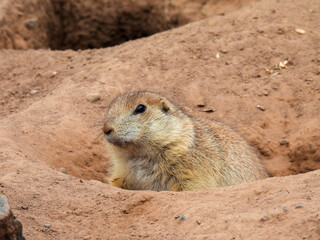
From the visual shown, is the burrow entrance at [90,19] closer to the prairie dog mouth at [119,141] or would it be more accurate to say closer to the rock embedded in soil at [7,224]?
the prairie dog mouth at [119,141]

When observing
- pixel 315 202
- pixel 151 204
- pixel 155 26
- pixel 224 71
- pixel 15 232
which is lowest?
pixel 155 26

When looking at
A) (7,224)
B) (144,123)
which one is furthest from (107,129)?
(7,224)

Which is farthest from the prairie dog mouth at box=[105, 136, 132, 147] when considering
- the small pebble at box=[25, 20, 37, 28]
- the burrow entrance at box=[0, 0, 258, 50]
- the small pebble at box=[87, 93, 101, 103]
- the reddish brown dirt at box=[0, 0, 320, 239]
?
the small pebble at box=[25, 20, 37, 28]

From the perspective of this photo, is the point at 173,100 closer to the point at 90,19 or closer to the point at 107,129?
the point at 107,129

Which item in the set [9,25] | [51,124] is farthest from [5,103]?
[9,25]

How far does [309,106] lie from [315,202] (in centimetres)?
400

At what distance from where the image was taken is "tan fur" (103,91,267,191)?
6.27 meters

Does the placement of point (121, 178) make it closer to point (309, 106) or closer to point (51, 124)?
point (51, 124)

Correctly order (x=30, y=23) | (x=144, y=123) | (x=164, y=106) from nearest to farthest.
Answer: (x=144, y=123) < (x=164, y=106) < (x=30, y=23)

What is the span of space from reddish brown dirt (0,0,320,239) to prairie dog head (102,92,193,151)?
653 millimetres

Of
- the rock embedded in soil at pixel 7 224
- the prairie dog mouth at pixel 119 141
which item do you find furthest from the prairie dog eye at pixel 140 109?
the rock embedded in soil at pixel 7 224

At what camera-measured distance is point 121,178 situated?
6.71 meters

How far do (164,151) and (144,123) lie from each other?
1.19ft

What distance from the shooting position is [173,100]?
327 inches
